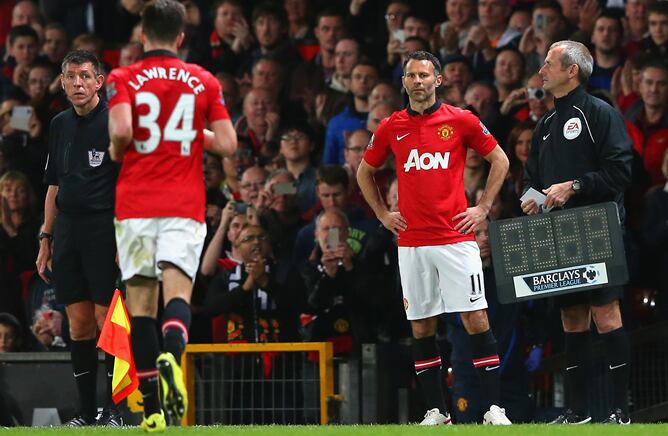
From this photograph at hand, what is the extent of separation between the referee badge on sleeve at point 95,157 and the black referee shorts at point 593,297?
3063 millimetres

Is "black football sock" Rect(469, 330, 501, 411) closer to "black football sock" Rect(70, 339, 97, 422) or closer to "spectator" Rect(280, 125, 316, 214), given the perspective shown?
"black football sock" Rect(70, 339, 97, 422)

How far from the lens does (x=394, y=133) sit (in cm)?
913

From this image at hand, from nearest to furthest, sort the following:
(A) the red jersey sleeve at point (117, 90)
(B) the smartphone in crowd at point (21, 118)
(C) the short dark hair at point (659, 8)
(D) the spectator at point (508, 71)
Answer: (A) the red jersey sleeve at point (117, 90) → (C) the short dark hair at point (659, 8) → (D) the spectator at point (508, 71) → (B) the smartphone in crowd at point (21, 118)

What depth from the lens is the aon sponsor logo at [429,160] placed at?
29.4 ft

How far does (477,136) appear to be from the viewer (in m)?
9.00

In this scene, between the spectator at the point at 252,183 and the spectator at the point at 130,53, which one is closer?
the spectator at the point at 252,183

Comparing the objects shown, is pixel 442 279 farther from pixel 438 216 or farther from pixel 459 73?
pixel 459 73

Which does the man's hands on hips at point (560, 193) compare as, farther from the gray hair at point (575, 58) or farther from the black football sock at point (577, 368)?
the black football sock at point (577, 368)

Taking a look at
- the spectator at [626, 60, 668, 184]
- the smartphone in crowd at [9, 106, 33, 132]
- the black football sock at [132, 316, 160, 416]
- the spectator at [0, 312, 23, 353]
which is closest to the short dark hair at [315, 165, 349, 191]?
the spectator at [626, 60, 668, 184]

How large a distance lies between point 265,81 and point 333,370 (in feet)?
14.1

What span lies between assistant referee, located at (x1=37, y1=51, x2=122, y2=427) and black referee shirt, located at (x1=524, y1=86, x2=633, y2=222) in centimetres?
280

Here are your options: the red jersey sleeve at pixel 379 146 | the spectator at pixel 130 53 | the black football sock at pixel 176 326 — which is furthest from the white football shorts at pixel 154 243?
the spectator at pixel 130 53

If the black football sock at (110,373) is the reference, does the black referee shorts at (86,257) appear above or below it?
above

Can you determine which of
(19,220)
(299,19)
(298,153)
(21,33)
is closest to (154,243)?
(298,153)
